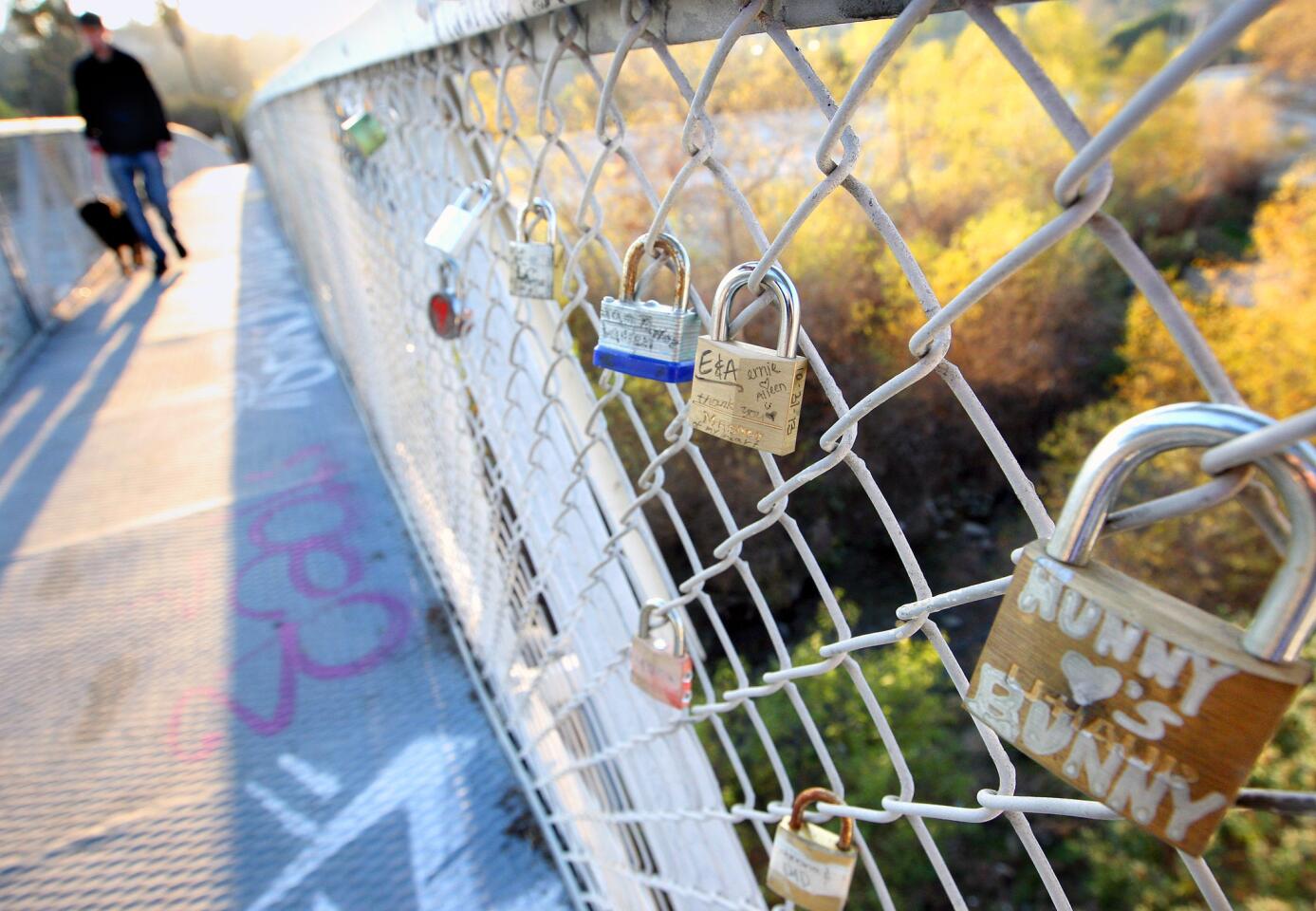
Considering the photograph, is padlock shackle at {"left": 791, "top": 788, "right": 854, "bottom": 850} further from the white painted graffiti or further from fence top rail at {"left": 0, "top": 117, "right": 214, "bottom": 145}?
fence top rail at {"left": 0, "top": 117, "right": 214, "bottom": 145}

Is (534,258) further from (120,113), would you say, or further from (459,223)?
(120,113)

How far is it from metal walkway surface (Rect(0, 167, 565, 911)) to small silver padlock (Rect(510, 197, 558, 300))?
1184 millimetres

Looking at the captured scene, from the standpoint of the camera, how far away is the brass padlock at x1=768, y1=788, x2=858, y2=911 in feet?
2.06

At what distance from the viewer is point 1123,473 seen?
309 mm

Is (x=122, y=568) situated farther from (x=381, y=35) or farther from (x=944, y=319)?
(x=944, y=319)

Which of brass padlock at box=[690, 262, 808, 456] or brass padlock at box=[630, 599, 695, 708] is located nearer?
brass padlock at box=[690, 262, 808, 456]

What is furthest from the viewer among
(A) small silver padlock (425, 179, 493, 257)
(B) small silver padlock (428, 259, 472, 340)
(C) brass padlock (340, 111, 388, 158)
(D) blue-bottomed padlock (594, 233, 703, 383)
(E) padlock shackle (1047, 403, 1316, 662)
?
(C) brass padlock (340, 111, 388, 158)

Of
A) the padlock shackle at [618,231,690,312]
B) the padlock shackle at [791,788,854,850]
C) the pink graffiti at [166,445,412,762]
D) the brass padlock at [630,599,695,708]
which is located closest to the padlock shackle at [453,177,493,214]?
the padlock shackle at [618,231,690,312]

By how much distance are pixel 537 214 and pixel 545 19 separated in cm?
21

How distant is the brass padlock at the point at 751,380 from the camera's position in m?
0.44

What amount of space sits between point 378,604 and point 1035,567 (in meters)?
2.08

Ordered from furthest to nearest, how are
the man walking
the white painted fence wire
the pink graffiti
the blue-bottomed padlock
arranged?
the man walking → the pink graffiti → the blue-bottomed padlock → the white painted fence wire

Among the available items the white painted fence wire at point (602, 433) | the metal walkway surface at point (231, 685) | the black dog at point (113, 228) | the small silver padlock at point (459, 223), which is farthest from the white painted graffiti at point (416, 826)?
the black dog at point (113, 228)

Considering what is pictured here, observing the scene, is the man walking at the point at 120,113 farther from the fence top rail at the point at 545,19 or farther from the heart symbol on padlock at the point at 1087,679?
the heart symbol on padlock at the point at 1087,679
